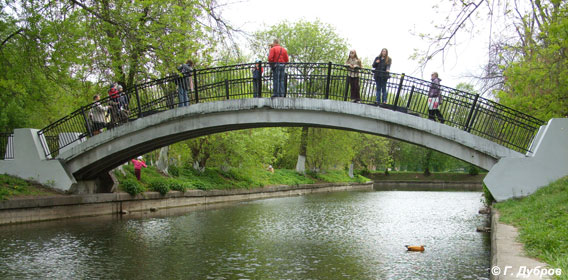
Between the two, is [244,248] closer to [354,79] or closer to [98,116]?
[354,79]

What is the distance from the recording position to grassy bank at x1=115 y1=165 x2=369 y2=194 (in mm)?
19781

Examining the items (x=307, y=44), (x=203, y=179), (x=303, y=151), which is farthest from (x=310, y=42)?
(x=203, y=179)

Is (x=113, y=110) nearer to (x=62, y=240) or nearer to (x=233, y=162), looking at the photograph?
(x=62, y=240)

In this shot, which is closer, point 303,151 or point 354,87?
point 354,87

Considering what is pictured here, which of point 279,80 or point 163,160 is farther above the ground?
point 279,80

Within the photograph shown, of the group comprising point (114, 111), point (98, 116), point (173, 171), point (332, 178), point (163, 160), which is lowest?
point (332, 178)

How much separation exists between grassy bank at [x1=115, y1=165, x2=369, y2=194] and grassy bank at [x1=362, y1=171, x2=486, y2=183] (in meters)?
25.3

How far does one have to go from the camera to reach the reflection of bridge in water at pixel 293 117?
43.2ft

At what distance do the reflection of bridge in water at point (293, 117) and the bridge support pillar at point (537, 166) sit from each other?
0.25 metres

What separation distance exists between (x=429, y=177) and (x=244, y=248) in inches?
2112

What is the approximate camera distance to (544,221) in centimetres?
863

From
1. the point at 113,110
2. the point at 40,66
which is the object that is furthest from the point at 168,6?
the point at 40,66

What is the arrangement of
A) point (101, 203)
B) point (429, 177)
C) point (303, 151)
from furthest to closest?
point (429, 177) → point (303, 151) → point (101, 203)

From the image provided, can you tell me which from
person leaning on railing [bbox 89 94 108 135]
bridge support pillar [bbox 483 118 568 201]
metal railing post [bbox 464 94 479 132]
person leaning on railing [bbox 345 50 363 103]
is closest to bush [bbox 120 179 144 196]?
person leaning on railing [bbox 89 94 108 135]
